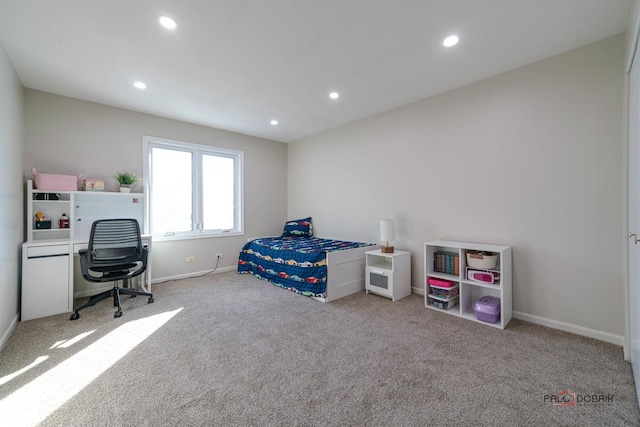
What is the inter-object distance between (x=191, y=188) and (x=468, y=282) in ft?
13.7

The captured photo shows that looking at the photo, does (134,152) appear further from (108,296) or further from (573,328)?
(573,328)

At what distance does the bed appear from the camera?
330cm

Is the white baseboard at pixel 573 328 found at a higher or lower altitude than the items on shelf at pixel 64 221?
lower

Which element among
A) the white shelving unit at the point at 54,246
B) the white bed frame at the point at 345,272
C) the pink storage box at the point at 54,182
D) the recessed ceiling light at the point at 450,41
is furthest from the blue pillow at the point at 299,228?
the recessed ceiling light at the point at 450,41

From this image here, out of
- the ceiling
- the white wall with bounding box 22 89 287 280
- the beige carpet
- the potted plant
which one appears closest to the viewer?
the beige carpet

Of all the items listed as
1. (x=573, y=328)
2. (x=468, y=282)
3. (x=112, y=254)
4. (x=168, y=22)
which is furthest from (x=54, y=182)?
(x=573, y=328)

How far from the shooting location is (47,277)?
2789 millimetres

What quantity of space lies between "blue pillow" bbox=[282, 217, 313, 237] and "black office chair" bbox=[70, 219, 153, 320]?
2421mm

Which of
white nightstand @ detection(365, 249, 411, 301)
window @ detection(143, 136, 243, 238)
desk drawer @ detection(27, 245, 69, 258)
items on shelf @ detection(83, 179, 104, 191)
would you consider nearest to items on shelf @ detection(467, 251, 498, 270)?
white nightstand @ detection(365, 249, 411, 301)

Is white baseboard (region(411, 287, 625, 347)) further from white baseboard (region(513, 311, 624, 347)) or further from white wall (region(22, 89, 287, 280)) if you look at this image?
white wall (region(22, 89, 287, 280))

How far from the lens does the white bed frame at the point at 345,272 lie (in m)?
3.30

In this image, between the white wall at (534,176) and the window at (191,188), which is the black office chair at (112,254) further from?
the white wall at (534,176)

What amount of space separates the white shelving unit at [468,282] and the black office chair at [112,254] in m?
3.35

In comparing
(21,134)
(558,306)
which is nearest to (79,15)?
(21,134)
